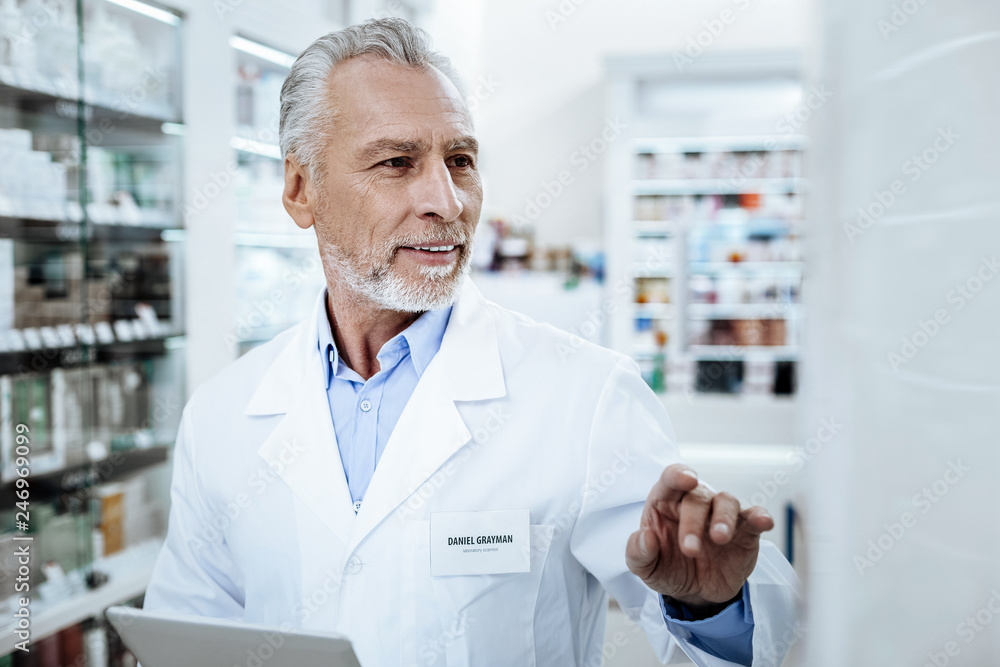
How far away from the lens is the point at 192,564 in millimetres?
1271

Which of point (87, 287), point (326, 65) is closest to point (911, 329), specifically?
point (326, 65)

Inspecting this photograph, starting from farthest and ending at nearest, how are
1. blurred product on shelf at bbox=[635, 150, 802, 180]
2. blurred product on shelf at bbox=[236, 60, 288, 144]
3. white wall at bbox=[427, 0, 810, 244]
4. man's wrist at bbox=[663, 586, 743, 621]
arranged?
blurred product on shelf at bbox=[635, 150, 802, 180] → white wall at bbox=[427, 0, 810, 244] → blurred product on shelf at bbox=[236, 60, 288, 144] → man's wrist at bbox=[663, 586, 743, 621]

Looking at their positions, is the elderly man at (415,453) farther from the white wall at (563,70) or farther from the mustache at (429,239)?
the white wall at (563,70)

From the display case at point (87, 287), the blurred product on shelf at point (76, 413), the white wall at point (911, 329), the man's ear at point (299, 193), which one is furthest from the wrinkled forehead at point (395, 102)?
the blurred product on shelf at point (76, 413)

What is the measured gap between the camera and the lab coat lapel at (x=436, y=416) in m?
1.11

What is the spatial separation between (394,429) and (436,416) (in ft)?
0.22

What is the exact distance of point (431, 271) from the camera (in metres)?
1.17

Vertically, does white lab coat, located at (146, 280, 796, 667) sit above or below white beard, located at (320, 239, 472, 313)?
below

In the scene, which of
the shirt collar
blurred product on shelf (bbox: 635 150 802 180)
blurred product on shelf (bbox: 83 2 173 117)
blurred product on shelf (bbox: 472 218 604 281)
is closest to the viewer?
the shirt collar

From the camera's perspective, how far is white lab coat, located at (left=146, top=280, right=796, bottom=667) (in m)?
1.10

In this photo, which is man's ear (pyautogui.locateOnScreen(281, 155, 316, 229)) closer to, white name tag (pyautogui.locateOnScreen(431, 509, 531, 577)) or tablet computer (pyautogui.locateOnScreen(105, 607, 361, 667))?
white name tag (pyautogui.locateOnScreen(431, 509, 531, 577))

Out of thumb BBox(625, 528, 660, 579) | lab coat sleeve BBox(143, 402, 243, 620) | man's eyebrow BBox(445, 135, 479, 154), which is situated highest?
man's eyebrow BBox(445, 135, 479, 154)

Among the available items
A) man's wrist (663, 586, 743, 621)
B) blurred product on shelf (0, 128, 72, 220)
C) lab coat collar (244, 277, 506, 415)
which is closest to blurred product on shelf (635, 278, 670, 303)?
blurred product on shelf (0, 128, 72, 220)

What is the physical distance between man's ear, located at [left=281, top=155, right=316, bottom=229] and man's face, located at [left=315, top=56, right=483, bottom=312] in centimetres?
9
